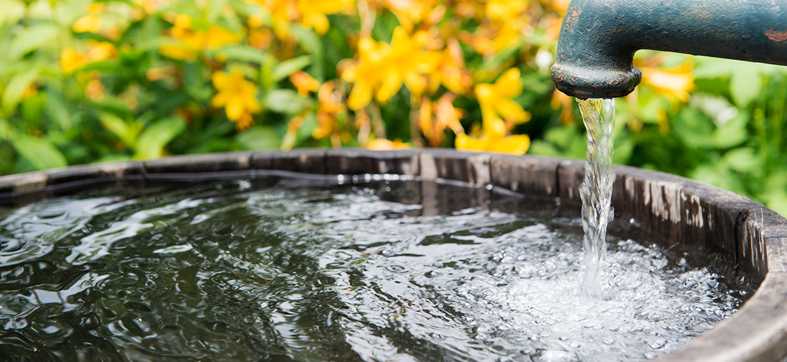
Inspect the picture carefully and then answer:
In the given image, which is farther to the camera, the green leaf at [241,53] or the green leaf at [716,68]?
the green leaf at [241,53]

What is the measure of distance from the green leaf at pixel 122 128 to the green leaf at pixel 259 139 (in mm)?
345

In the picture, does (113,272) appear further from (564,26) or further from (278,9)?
(278,9)

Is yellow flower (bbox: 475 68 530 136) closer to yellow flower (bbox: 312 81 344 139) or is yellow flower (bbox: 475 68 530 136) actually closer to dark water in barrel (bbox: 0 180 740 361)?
yellow flower (bbox: 312 81 344 139)

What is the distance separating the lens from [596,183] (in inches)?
67.2

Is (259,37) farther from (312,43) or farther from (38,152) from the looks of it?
(38,152)

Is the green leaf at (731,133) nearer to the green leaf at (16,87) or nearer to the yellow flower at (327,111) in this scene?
the yellow flower at (327,111)

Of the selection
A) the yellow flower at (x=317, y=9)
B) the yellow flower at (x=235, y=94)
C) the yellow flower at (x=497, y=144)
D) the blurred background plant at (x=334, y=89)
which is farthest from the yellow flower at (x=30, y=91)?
the yellow flower at (x=497, y=144)

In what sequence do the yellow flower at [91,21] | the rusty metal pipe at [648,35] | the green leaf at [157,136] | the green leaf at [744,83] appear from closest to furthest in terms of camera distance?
the rusty metal pipe at [648,35] → the green leaf at [744,83] → the green leaf at [157,136] → the yellow flower at [91,21]

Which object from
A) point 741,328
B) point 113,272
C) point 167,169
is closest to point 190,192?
point 167,169

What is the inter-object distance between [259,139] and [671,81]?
137cm

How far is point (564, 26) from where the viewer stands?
1396 mm

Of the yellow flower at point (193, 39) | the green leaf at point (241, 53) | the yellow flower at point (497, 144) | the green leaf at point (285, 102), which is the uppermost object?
the yellow flower at point (193, 39)

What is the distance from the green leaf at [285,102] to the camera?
9.63 feet

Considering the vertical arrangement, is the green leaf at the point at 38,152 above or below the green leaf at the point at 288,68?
below
